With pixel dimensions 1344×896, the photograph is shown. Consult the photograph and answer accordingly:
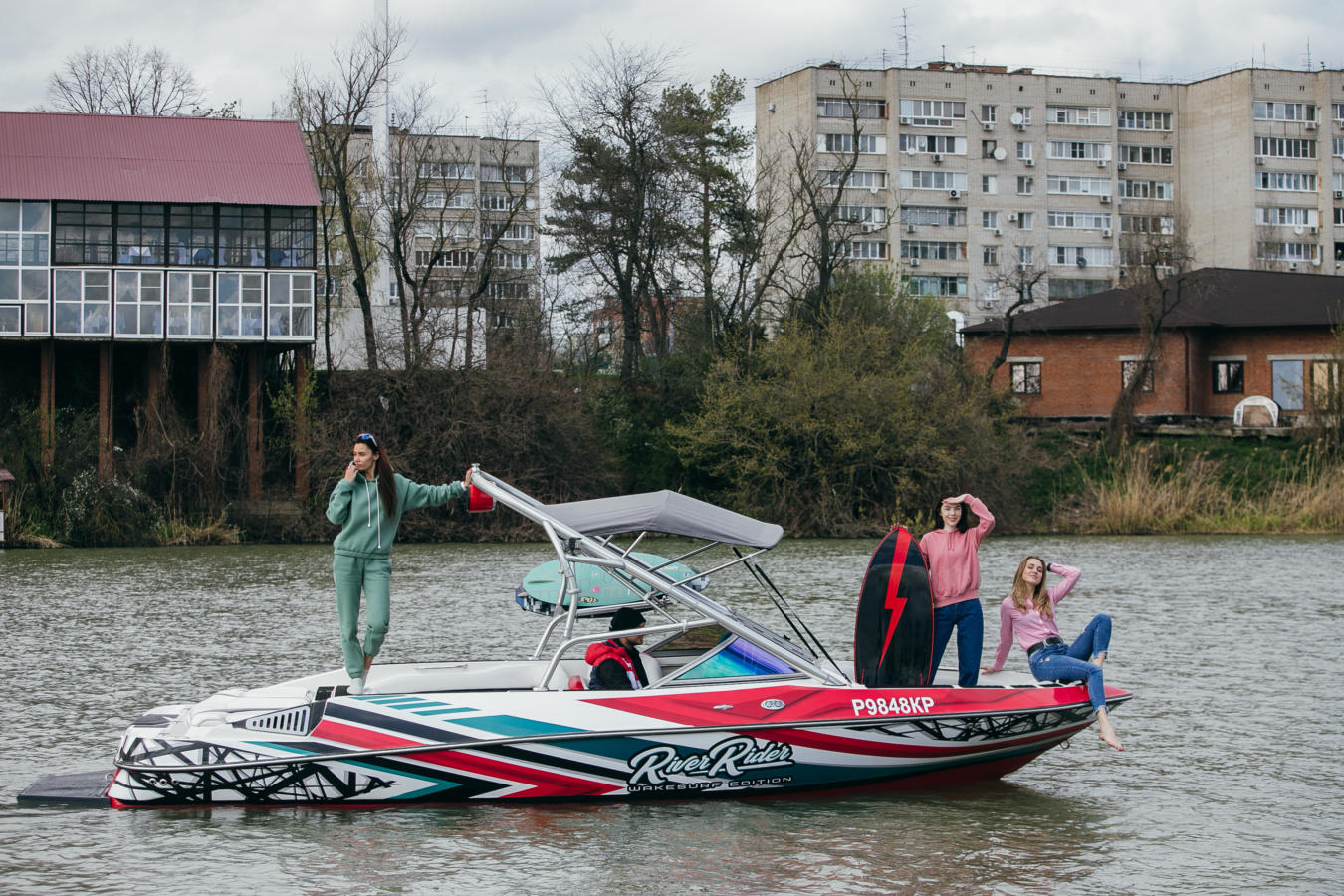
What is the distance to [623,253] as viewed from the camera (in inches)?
2004

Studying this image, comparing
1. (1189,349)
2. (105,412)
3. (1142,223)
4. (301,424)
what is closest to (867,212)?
(1142,223)

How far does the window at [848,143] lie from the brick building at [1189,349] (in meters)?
24.5

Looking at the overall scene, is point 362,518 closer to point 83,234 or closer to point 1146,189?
point 83,234

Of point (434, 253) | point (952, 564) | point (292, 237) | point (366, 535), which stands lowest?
point (952, 564)

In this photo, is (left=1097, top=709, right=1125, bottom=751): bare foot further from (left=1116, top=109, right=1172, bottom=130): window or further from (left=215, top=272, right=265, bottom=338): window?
(left=1116, top=109, right=1172, bottom=130): window

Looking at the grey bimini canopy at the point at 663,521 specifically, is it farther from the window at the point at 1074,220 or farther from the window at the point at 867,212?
the window at the point at 1074,220

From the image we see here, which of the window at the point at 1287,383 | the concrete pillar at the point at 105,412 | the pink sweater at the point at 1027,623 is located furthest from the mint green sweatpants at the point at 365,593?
the window at the point at 1287,383

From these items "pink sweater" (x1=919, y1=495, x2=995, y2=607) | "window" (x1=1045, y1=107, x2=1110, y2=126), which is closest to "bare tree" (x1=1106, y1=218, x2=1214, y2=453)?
"window" (x1=1045, y1=107, x2=1110, y2=126)

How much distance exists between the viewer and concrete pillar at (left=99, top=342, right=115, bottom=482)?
3796cm

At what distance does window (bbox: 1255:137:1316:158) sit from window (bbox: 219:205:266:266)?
200 ft

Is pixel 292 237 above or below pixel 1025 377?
above

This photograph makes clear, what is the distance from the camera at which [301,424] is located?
40.6 m

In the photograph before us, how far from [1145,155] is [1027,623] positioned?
78.7 meters

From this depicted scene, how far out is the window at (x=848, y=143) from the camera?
77.9 metres
